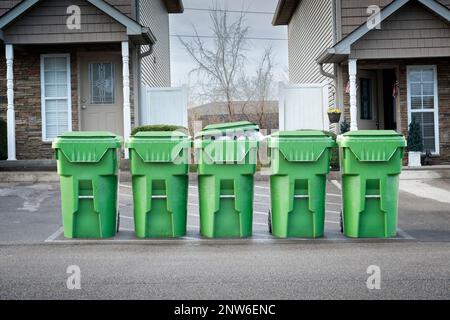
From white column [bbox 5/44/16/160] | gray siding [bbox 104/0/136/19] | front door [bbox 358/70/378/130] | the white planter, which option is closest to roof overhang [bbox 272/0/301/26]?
front door [bbox 358/70/378/130]

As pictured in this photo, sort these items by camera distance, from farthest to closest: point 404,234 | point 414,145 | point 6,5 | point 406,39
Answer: point 6,5
point 414,145
point 406,39
point 404,234

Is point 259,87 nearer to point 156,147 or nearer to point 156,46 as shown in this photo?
point 156,46

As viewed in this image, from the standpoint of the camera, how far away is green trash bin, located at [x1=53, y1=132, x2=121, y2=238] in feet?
25.9

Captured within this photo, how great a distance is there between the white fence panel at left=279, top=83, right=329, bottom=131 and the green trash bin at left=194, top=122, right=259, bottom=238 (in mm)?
9687

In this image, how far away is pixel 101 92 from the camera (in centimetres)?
1692

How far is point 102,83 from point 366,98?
699cm

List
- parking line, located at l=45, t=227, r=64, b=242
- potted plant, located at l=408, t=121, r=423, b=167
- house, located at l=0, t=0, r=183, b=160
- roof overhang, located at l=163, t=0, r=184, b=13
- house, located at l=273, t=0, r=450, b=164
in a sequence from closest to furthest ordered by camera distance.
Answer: parking line, located at l=45, t=227, r=64, b=242
house, located at l=273, t=0, r=450, b=164
potted plant, located at l=408, t=121, r=423, b=167
house, located at l=0, t=0, r=183, b=160
roof overhang, located at l=163, t=0, r=184, b=13

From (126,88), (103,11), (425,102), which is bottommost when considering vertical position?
(425,102)

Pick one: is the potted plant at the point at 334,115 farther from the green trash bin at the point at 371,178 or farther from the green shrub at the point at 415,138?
the green trash bin at the point at 371,178

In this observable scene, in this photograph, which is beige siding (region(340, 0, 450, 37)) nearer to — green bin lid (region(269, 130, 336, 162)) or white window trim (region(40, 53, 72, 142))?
white window trim (region(40, 53, 72, 142))

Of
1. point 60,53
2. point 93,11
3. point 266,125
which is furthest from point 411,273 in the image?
point 266,125

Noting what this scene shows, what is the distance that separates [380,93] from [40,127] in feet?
29.5

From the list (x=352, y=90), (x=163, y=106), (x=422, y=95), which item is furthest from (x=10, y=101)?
(x=422, y=95)

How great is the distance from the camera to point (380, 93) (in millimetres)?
17781
